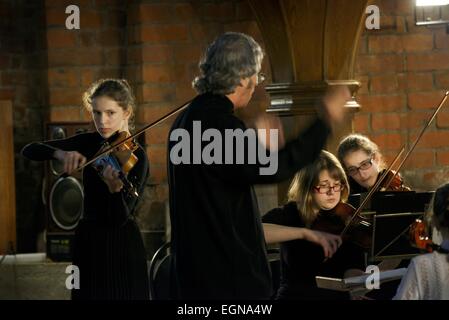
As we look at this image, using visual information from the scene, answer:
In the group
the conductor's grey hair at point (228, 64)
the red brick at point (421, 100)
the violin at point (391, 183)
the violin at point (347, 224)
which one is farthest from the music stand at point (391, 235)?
the red brick at point (421, 100)

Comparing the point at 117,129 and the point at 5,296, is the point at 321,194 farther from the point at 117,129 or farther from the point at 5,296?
the point at 5,296

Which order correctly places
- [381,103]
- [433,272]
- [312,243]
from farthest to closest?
[381,103]
[312,243]
[433,272]

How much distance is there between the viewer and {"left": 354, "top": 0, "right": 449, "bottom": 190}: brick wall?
5.04 m

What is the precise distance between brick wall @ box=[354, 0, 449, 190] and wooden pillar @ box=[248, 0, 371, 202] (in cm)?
164

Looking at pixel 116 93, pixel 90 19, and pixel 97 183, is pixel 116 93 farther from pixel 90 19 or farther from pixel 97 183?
pixel 90 19

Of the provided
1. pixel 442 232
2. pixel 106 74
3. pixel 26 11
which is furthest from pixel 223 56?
pixel 26 11

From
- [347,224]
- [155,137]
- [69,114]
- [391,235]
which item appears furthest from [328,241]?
[69,114]

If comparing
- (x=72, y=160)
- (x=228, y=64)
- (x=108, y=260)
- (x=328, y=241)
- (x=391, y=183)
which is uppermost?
(x=228, y=64)

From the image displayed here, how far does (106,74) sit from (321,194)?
6.68 feet

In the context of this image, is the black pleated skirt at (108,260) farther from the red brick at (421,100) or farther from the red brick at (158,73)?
the red brick at (421,100)

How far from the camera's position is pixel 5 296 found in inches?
201

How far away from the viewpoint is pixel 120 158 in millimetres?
3361

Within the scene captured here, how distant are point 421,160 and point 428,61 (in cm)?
45

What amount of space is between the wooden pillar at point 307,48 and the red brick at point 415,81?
1.69 metres
